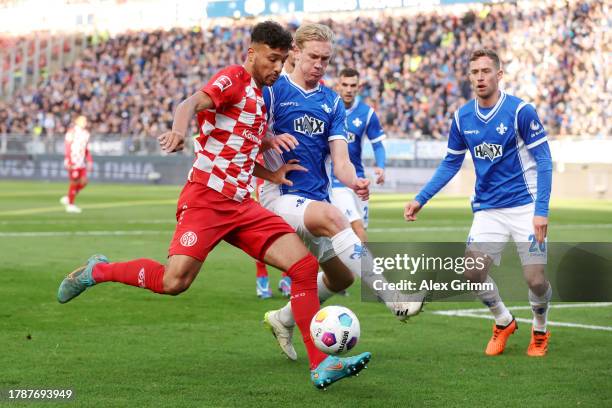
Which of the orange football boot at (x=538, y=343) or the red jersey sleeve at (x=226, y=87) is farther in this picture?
the orange football boot at (x=538, y=343)

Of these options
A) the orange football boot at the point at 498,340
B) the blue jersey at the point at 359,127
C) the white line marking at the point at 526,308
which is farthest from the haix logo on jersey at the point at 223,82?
the blue jersey at the point at 359,127

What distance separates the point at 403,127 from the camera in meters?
37.6

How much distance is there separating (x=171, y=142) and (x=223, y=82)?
0.84 m

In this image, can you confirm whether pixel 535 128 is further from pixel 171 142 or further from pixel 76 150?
pixel 76 150

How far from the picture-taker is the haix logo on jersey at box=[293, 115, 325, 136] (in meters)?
7.33

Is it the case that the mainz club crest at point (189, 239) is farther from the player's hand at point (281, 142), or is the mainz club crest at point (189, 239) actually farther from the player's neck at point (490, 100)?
the player's neck at point (490, 100)

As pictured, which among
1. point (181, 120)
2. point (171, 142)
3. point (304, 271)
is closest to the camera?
point (171, 142)

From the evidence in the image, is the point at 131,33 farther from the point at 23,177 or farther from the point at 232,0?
the point at 23,177

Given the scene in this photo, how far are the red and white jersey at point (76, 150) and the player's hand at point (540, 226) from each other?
20422mm

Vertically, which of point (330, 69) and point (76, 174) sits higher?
point (330, 69)

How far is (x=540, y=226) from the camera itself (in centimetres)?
728

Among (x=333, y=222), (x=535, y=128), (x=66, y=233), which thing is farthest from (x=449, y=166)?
(x=66, y=233)

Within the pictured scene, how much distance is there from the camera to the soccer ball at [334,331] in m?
6.15

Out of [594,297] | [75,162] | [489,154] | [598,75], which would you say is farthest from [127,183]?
[489,154]
